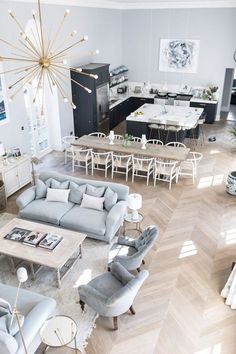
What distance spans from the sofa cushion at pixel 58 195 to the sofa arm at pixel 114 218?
1.13m

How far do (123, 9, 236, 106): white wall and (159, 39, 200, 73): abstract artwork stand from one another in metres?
0.18

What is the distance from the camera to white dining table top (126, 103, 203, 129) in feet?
35.1

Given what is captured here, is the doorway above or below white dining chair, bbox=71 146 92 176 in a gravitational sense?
above

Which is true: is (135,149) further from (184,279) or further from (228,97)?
(228,97)

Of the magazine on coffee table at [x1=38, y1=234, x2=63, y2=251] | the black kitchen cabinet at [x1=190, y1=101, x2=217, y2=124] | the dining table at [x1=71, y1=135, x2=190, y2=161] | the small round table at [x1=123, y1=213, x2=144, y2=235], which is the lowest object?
the small round table at [x1=123, y1=213, x2=144, y2=235]

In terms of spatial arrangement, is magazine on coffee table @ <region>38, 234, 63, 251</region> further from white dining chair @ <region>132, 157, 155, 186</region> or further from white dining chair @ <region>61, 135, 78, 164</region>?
white dining chair @ <region>61, 135, 78, 164</region>

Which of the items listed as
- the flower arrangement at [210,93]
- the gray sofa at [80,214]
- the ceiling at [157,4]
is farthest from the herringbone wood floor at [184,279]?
the ceiling at [157,4]

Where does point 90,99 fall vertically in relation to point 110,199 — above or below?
above

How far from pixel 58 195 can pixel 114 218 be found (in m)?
1.48

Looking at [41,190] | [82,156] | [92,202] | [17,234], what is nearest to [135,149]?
[82,156]

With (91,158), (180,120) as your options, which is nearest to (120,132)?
(180,120)

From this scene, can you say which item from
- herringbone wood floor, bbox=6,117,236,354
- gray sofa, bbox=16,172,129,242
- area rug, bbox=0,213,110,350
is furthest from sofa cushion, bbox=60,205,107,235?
herringbone wood floor, bbox=6,117,236,354

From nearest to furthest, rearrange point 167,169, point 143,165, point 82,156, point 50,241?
point 50,241
point 167,169
point 143,165
point 82,156

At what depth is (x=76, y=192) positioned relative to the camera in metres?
7.13
